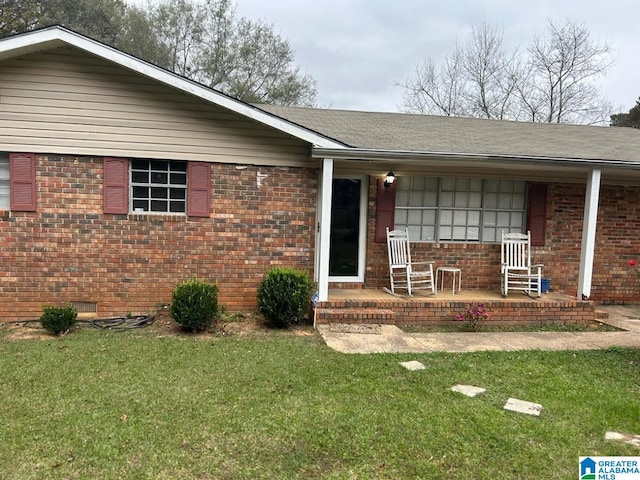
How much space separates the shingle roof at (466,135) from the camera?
22.6 feet

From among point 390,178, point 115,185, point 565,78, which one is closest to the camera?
point 115,185

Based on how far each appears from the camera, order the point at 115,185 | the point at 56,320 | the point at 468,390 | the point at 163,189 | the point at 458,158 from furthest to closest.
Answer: the point at 163,189, the point at 458,158, the point at 115,185, the point at 56,320, the point at 468,390

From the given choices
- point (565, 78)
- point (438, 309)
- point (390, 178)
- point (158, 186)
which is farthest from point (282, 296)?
point (565, 78)

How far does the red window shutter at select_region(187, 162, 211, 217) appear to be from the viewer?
655 cm

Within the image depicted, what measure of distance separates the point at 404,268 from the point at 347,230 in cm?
119

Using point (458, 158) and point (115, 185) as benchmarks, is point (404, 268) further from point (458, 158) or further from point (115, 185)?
point (115, 185)

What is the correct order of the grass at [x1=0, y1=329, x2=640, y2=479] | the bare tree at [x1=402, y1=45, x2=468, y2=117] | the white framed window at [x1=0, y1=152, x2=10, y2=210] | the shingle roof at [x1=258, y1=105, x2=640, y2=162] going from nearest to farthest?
→ the grass at [x1=0, y1=329, x2=640, y2=479]
the white framed window at [x1=0, y1=152, x2=10, y2=210]
the shingle roof at [x1=258, y1=105, x2=640, y2=162]
the bare tree at [x1=402, y1=45, x2=468, y2=117]

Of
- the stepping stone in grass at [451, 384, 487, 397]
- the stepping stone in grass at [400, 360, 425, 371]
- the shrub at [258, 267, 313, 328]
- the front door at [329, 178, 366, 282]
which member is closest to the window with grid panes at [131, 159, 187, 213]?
the shrub at [258, 267, 313, 328]

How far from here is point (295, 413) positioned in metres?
3.47

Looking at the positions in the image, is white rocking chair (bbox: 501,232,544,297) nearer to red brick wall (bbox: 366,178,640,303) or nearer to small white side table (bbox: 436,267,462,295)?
red brick wall (bbox: 366,178,640,303)

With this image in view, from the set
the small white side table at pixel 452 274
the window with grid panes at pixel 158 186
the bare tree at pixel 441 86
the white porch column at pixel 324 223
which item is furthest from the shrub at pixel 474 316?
the bare tree at pixel 441 86

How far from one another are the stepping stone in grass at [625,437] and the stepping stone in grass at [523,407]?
1.61 feet

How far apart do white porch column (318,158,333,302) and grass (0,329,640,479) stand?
1.35 m

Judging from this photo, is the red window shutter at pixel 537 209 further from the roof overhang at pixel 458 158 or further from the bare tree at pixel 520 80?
the bare tree at pixel 520 80
